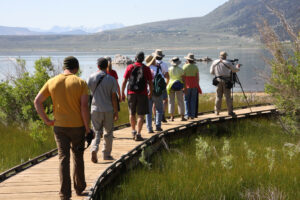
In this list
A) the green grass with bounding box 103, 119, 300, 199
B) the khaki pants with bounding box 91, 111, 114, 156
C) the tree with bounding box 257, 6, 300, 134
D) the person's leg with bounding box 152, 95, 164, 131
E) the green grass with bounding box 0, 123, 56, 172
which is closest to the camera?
the green grass with bounding box 103, 119, 300, 199

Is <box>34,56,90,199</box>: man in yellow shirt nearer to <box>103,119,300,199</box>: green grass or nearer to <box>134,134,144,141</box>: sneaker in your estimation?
<box>103,119,300,199</box>: green grass

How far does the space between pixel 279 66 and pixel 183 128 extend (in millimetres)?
2796

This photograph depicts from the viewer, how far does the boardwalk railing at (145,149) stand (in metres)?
6.65

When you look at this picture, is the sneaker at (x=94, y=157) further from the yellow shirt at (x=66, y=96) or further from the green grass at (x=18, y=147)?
the yellow shirt at (x=66, y=96)

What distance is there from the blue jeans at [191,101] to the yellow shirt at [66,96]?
22.2ft

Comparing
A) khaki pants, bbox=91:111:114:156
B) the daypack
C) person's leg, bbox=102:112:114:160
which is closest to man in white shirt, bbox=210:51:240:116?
the daypack

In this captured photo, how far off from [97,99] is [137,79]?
5.71 ft

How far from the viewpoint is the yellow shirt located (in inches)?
215

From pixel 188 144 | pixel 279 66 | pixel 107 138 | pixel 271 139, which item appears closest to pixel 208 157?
pixel 188 144

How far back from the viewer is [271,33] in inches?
432

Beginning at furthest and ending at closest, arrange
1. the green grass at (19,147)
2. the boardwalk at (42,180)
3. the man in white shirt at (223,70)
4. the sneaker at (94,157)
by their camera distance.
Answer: the man in white shirt at (223,70) → the green grass at (19,147) → the sneaker at (94,157) → the boardwalk at (42,180)

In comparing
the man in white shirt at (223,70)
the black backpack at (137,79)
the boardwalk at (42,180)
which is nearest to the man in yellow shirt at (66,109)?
the boardwalk at (42,180)

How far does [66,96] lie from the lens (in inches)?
216

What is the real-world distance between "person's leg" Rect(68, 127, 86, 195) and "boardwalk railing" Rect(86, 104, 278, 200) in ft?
0.60
